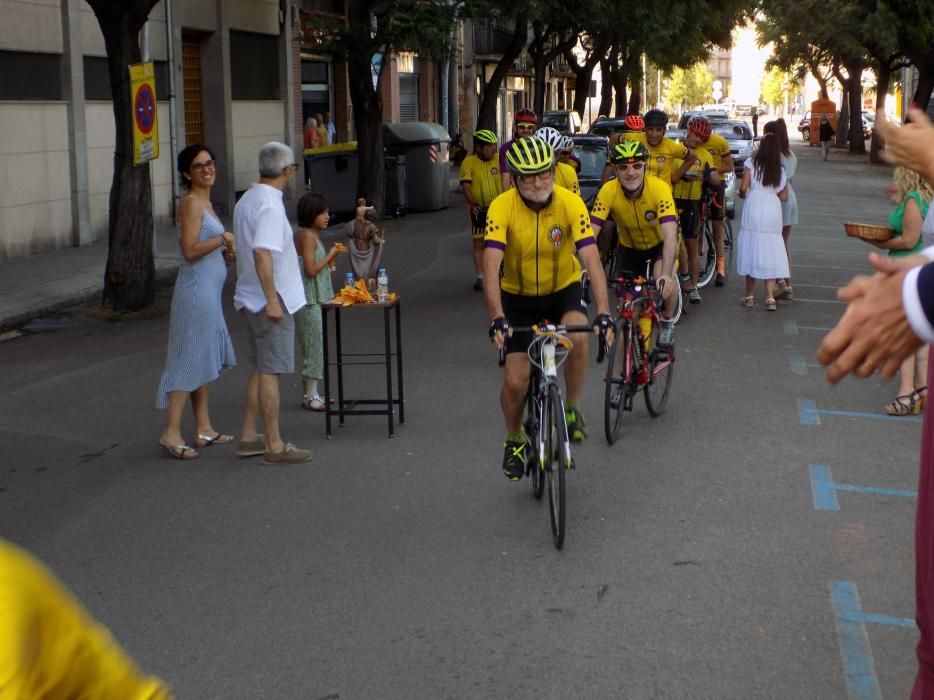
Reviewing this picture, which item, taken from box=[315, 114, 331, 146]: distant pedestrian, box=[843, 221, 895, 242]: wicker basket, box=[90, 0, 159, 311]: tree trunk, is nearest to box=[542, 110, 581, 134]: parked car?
box=[315, 114, 331, 146]: distant pedestrian

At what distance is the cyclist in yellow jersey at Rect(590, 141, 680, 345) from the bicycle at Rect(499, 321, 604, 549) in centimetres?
242

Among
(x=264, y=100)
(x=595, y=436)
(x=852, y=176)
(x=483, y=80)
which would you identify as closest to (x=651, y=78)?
(x=483, y=80)

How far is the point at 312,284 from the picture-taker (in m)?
9.36

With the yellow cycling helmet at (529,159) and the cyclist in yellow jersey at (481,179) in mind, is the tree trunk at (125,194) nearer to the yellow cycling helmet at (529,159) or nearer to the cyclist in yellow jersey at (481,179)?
the cyclist in yellow jersey at (481,179)

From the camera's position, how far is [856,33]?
56.2 m

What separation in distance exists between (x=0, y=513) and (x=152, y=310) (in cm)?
744

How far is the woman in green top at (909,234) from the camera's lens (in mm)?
8703

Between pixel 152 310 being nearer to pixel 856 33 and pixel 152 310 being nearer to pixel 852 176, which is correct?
pixel 852 176

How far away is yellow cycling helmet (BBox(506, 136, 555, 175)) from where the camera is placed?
6.88m

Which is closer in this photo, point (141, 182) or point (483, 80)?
point (141, 182)

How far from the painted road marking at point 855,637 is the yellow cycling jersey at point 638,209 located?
4220 mm

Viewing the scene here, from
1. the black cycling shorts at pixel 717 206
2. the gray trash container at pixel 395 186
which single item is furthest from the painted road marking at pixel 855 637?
the gray trash container at pixel 395 186

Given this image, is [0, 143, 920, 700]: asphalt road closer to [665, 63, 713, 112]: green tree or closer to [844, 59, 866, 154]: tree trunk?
[844, 59, 866, 154]: tree trunk

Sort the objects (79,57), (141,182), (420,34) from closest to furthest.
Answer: (141,182)
(79,57)
(420,34)
